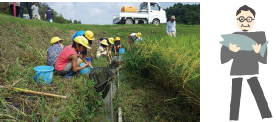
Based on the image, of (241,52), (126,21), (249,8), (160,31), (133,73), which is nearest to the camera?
(249,8)

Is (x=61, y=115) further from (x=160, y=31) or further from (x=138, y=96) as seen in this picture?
(x=160, y=31)

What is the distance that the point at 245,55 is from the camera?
1151 millimetres

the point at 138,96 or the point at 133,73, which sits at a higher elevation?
the point at 133,73

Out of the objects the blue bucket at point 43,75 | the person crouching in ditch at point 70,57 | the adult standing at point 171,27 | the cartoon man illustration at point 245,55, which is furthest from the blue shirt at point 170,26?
the cartoon man illustration at point 245,55

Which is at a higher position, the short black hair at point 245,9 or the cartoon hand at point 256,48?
the short black hair at point 245,9

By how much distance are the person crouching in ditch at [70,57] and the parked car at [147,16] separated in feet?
37.7

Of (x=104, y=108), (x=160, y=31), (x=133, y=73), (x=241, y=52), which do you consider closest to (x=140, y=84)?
(x=133, y=73)

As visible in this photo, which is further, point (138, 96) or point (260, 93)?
point (138, 96)

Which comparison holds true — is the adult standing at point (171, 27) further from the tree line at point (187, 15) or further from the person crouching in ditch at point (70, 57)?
the tree line at point (187, 15)

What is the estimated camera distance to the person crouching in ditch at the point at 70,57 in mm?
2891

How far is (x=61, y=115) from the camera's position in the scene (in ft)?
5.88

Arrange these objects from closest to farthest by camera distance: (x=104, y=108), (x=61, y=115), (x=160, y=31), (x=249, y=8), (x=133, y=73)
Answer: (x=249, y=8), (x=61, y=115), (x=104, y=108), (x=133, y=73), (x=160, y=31)

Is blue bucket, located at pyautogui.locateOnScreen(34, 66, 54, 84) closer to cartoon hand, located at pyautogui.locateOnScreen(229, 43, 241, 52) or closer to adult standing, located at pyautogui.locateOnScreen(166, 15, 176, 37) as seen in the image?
cartoon hand, located at pyautogui.locateOnScreen(229, 43, 241, 52)

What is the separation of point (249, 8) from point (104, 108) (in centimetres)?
215
